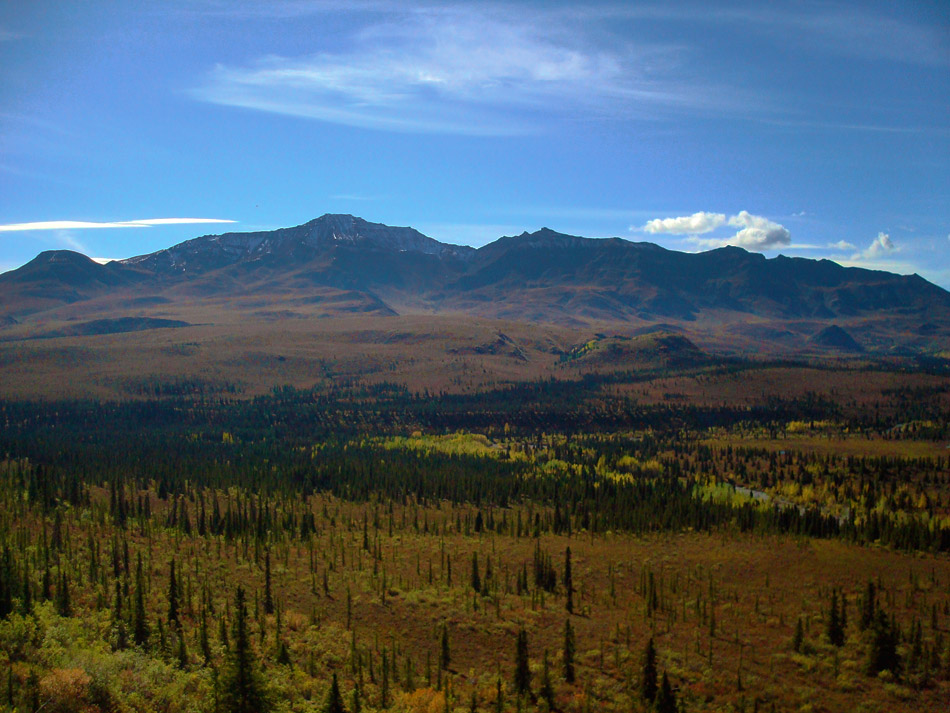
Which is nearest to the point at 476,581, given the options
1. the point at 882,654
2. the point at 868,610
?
the point at 868,610

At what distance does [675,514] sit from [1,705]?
81796mm

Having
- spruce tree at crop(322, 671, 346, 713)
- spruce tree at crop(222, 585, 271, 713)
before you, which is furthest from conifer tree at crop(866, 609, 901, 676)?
spruce tree at crop(222, 585, 271, 713)

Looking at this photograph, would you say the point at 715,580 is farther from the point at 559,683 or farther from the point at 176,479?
the point at 176,479

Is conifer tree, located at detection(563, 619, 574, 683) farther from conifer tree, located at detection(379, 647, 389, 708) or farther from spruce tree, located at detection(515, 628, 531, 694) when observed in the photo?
conifer tree, located at detection(379, 647, 389, 708)

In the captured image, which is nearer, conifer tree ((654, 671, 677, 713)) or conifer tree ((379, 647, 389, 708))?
conifer tree ((654, 671, 677, 713))

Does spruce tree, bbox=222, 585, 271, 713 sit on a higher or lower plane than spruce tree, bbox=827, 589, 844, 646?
higher

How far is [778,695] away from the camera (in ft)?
160

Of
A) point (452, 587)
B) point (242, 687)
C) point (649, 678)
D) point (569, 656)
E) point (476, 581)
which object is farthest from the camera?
point (452, 587)

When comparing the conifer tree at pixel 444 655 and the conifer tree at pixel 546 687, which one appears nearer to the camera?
the conifer tree at pixel 546 687

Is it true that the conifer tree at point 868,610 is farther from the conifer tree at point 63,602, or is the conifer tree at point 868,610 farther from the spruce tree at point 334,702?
the conifer tree at point 63,602

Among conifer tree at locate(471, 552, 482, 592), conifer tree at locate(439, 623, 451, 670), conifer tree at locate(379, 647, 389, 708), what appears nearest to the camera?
conifer tree at locate(379, 647, 389, 708)

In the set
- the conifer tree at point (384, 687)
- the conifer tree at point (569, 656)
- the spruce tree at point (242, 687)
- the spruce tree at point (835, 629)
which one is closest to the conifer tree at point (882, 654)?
the spruce tree at point (835, 629)

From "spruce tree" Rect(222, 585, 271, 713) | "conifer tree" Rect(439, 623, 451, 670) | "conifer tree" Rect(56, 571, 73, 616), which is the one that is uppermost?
"spruce tree" Rect(222, 585, 271, 713)

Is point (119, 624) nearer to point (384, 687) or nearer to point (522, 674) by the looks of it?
point (384, 687)
